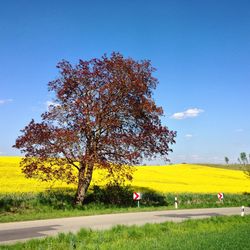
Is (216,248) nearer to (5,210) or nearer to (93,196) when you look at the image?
(5,210)

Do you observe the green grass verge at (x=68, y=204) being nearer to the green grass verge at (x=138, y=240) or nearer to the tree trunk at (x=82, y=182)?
the tree trunk at (x=82, y=182)

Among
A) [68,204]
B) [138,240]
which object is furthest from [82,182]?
[138,240]

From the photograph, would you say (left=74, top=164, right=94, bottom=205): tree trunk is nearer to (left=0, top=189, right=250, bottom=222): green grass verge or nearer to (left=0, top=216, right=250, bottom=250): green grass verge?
(left=0, top=189, right=250, bottom=222): green grass verge

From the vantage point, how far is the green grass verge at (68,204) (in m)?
23.8

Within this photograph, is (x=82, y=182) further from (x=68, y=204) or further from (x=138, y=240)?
(x=138, y=240)

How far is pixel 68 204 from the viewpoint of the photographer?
28141 millimetres

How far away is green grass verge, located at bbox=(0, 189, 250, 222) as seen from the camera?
23773 millimetres

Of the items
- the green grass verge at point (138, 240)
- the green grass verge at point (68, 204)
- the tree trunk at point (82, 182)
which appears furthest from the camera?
the tree trunk at point (82, 182)

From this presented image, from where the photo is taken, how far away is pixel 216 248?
11.0 meters

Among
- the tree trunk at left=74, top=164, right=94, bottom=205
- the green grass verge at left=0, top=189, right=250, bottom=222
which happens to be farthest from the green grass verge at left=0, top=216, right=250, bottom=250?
the tree trunk at left=74, top=164, right=94, bottom=205

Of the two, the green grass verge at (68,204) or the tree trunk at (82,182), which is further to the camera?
the tree trunk at (82,182)

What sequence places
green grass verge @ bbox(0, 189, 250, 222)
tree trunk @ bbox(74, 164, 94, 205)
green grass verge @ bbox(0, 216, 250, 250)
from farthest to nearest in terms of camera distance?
1. tree trunk @ bbox(74, 164, 94, 205)
2. green grass verge @ bbox(0, 189, 250, 222)
3. green grass verge @ bbox(0, 216, 250, 250)

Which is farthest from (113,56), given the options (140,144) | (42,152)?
(42,152)

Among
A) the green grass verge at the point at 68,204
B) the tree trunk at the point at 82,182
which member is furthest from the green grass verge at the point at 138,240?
the tree trunk at the point at 82,182
